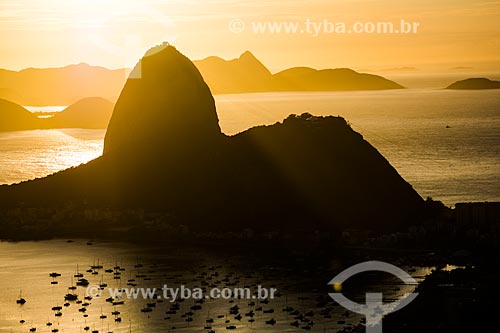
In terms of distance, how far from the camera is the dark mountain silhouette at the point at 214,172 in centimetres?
14100

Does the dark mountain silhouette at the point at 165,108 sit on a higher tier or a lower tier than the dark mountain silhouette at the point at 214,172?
higher

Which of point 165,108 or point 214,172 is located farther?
Result: point 165,108

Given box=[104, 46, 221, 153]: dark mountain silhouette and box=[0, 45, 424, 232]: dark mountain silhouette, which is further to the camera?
box=[104, 46, 221, 153]: dark mountain silhouette

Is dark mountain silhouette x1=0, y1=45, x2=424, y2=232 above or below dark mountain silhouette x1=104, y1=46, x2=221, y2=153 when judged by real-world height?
below

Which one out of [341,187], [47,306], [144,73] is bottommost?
[47,306]

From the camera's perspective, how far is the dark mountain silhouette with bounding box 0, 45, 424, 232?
14100cm

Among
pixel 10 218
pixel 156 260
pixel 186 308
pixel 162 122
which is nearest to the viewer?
pixel 186 308

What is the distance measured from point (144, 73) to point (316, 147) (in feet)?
108

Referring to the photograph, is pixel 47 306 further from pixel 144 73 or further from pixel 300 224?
pixel 144 73

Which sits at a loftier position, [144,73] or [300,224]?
[144,73]

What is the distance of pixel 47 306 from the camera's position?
10038cm

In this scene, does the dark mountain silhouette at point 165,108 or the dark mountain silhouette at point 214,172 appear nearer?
the dark mountain silhouette at point 214,172

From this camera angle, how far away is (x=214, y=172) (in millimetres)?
152000

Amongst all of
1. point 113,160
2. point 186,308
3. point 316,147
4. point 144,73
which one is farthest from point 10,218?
point 186,308
